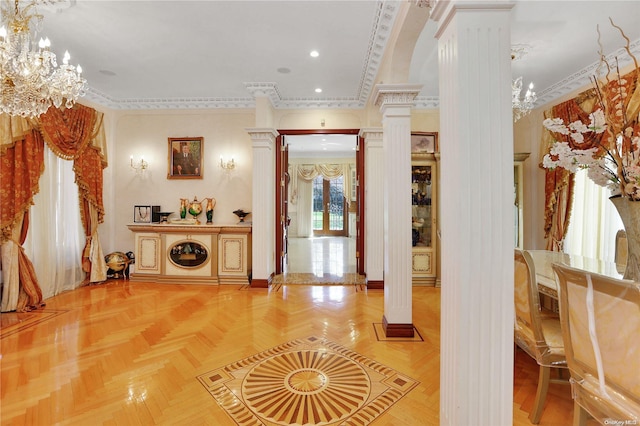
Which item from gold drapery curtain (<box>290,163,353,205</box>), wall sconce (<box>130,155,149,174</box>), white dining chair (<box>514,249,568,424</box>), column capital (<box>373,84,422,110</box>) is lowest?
white dining chair (<box>514,249,568,424</box>)

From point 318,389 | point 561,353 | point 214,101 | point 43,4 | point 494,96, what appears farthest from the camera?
point 214,101

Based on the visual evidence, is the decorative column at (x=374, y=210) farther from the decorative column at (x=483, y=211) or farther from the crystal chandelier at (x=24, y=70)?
the crystal chandelier at (x=24, y=70)

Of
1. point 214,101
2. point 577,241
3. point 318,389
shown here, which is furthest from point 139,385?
point 577,241

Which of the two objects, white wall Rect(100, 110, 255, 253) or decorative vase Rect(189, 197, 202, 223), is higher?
white wall Rect(100, 110, 255, 253)

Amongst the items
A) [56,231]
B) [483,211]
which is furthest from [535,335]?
[56,231]

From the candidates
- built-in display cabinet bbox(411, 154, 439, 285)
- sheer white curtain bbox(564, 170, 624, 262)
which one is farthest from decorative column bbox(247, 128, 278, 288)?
sheer white curtain bbox(564, 170, 624, 262)

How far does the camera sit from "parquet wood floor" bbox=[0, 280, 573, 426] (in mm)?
1789

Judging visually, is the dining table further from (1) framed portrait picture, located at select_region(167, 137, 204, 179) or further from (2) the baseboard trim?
(1) framed portrait picture, located at select_region(167, 137, 204, 179)

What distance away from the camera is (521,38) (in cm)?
313

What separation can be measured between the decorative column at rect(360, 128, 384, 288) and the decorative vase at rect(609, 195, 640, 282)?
2855mm

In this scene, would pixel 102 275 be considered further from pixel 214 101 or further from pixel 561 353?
pixel 561 353

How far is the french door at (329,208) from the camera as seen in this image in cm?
1099

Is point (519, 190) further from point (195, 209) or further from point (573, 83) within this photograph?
point (195, 209)

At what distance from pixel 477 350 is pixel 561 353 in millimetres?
1025
